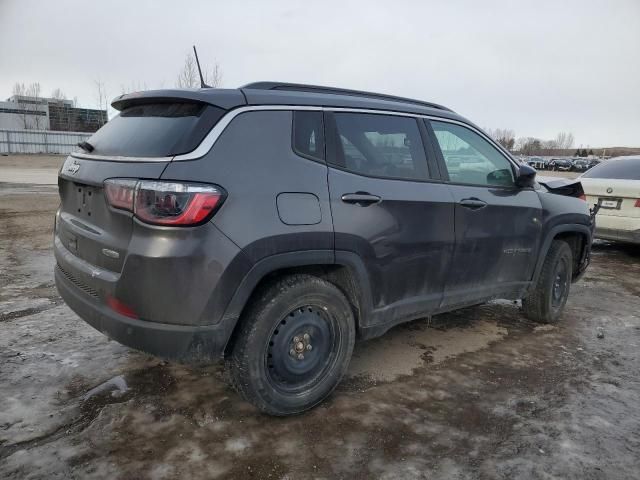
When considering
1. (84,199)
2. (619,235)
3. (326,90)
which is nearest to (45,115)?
(619,235)

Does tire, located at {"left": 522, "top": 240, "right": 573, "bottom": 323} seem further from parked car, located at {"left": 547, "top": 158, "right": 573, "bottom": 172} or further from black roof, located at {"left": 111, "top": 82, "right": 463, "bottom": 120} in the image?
parked car, located at {"left": 547, "top": 158, "right": 573, "bottom": 172}

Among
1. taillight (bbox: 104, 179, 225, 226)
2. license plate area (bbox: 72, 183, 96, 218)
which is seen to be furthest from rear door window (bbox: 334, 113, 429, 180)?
license plate area (bbox: 72, 183, 96, 218)

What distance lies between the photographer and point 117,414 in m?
2.91

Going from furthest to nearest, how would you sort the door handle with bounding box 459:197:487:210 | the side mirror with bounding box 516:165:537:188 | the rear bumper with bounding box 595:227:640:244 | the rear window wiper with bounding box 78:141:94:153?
the rear bumper with bounding box 595:227:640:244 → the side mirror with bounding box 516:165:537:188 → the door handle with bounding box 459:197:487:210 → the rear window wiper with bounding box 78:141:94:153

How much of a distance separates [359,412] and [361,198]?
4.30 feet

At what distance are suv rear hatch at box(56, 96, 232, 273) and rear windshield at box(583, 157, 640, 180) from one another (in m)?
7.41

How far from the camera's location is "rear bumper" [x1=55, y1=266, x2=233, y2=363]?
2.50 meters

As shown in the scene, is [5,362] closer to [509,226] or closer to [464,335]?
[464,335]

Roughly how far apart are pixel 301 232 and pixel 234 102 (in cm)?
80

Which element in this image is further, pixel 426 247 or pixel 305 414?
pixel 426 247

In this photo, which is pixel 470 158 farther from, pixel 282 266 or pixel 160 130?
pixel 160 130

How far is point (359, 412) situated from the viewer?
3.05 m

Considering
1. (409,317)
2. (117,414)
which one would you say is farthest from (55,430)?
(409,317)

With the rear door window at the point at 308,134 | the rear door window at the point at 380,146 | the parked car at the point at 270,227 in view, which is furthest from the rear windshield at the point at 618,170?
the rear door window at the point at 308,134
